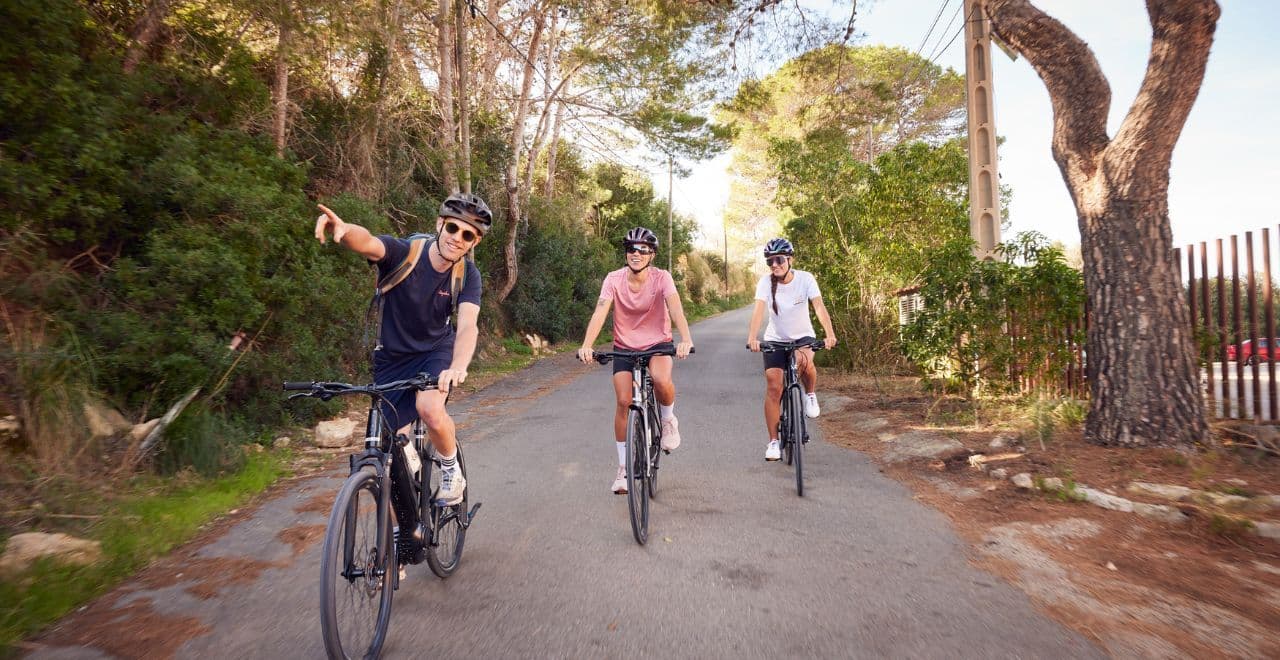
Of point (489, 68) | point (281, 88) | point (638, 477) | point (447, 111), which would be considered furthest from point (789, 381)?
point (489, 68)

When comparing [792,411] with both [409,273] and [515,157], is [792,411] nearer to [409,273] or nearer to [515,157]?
[409,273]

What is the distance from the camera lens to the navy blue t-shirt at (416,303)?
139 inches

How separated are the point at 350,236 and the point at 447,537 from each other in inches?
63.9

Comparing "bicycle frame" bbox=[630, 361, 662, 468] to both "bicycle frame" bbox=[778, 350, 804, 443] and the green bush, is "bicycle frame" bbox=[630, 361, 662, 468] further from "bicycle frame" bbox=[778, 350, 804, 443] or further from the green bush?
the green bush

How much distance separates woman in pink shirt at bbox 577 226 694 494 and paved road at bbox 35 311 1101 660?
81 centimetres

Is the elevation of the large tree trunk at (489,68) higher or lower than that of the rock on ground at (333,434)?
higher

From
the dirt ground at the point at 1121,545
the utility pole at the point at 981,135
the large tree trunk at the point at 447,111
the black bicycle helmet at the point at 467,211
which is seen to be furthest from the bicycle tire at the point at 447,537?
the large tree trunk at the point at 447,111

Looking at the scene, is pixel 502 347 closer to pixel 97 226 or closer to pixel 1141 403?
pixel 97 226

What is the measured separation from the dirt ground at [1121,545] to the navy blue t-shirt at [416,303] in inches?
122

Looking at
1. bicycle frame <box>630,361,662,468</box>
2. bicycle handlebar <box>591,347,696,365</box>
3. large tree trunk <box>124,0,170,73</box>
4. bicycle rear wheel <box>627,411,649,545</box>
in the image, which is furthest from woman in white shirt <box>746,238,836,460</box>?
large tree trunk <box>124,0,170,73</box>

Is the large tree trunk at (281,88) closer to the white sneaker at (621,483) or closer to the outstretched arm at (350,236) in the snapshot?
the white sneaker at (621,483)

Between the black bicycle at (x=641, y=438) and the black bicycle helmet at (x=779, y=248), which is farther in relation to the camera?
the black bicycle helmet at (x=779, y=248)

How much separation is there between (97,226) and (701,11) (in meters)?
8.60

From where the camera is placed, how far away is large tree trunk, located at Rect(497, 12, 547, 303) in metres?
18.2
